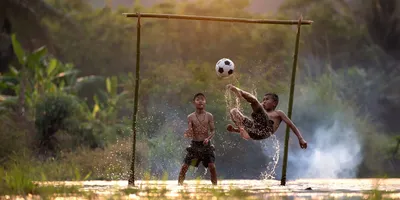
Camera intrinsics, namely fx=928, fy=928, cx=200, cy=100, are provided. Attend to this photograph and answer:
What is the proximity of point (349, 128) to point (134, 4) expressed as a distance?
1750 cm

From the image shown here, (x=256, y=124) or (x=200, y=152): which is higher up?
(x=256, y=124)

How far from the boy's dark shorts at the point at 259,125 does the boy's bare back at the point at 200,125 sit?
66 cm

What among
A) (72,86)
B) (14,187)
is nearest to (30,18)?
(72,86)

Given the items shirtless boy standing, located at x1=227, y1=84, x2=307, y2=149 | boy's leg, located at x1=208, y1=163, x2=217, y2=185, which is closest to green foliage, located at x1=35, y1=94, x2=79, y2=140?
boy's leg, located at x1=208, y1=163, x2=217, y2=185

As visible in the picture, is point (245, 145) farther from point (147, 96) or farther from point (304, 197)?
point (304, 197)

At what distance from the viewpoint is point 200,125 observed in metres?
14.1

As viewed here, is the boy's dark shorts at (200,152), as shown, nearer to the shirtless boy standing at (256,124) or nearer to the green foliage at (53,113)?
the shirtless boy standing at (256,124)

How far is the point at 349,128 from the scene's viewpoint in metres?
28.0

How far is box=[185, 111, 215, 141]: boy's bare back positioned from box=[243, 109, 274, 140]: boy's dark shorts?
0.66 metres

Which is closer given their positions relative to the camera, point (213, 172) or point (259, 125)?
point (259, 125)

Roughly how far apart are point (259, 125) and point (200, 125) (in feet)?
3.17

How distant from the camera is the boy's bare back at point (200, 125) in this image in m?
14.1

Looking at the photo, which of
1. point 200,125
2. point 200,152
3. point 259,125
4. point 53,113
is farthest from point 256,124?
point 53,113

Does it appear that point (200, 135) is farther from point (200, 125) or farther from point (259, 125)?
point (259, 125)
